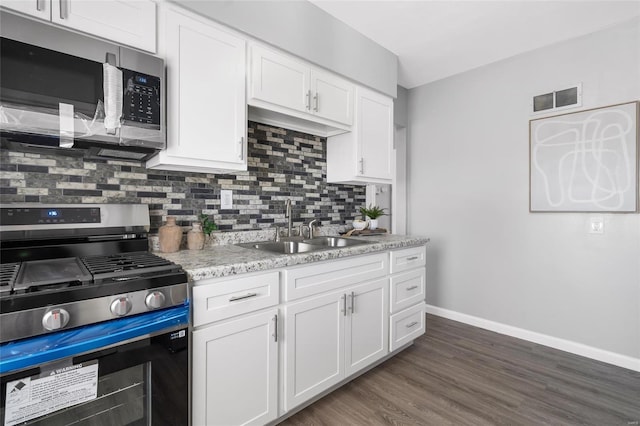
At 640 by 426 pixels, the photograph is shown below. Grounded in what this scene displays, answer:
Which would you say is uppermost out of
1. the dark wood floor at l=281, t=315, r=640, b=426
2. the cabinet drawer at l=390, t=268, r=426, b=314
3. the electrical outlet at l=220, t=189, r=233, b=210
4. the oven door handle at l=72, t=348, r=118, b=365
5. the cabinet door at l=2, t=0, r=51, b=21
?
the cabinet door at l=2, t=0, r=51, b=21

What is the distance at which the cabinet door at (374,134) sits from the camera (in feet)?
8.43

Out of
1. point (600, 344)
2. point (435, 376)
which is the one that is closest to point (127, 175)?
point (435, 376)

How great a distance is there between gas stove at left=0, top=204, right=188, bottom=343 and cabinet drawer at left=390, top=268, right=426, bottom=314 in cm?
159

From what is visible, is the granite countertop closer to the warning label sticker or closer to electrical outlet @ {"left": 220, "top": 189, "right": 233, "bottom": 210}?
electrical outlet @ {"left": 220, "top": 189, "right": 233, "bottom": 210}

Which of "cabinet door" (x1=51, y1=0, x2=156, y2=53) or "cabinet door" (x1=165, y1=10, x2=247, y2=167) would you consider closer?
"cabinet door" (x1=51, y1=0, x2=156, y2=53)

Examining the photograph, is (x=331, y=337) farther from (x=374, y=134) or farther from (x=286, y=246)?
(x=374, y=134)

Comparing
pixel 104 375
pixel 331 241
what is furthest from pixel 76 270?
pixel 331 241

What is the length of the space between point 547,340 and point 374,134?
2355mm

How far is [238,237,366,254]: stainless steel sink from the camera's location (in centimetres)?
211

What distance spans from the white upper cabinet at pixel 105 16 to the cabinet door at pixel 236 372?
4.40ft

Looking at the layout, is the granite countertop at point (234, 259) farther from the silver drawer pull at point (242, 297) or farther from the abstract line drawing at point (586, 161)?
the abstract line drawing at point (586, 161)

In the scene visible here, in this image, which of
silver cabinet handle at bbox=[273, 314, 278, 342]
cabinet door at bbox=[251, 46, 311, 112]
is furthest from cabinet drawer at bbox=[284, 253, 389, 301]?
cabinet door at bbox=[251, 46, 311, 112]

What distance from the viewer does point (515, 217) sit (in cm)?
291

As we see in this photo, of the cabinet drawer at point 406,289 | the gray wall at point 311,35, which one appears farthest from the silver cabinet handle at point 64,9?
the cabinet drawer at point 406,289
